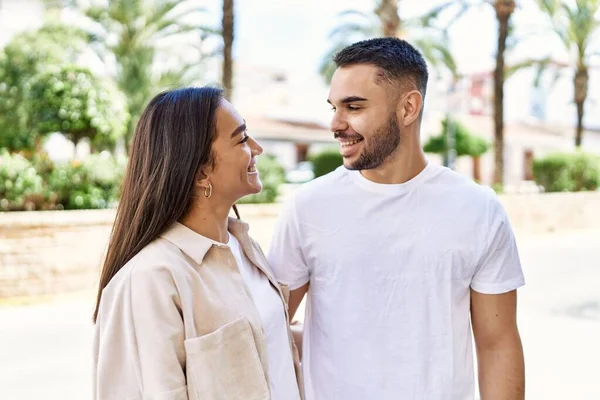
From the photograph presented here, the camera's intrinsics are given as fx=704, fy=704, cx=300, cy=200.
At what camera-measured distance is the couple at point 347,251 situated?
73.0 inches

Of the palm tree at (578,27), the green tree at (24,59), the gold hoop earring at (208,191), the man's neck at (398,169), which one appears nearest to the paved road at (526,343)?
the man's neck at (398,169)

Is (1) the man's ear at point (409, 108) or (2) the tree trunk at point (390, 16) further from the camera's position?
(2) the tree trunk at point (390, 16)

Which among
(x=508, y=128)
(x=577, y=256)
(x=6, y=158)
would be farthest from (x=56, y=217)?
(x=508, y=128)

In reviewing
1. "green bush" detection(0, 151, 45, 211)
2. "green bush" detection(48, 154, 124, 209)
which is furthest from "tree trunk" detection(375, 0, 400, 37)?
"green bush" detection(0, 151, 45, 211)

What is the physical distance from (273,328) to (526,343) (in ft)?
20.0

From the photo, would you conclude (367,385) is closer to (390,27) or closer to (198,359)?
(198,359)

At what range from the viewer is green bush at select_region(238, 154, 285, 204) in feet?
43.0

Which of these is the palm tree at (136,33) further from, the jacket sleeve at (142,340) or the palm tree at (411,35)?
the jacket sleeve at (142,340)

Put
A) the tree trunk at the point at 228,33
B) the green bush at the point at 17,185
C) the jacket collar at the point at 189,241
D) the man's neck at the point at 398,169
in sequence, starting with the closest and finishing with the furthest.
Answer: the jacket collar at the point at 189,241 → the man's neck at the point at 398,169 → the green bush at the point at 17,185 → the tree trunk at the point at 228,33

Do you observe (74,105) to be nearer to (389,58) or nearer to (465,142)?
(389,58)

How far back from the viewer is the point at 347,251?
2.18 metres

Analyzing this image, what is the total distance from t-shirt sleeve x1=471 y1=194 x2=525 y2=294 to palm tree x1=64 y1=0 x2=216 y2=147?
18173 millimetres

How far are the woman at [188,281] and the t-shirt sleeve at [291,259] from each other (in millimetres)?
109

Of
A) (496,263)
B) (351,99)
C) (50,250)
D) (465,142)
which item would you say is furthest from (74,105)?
(465,142)
